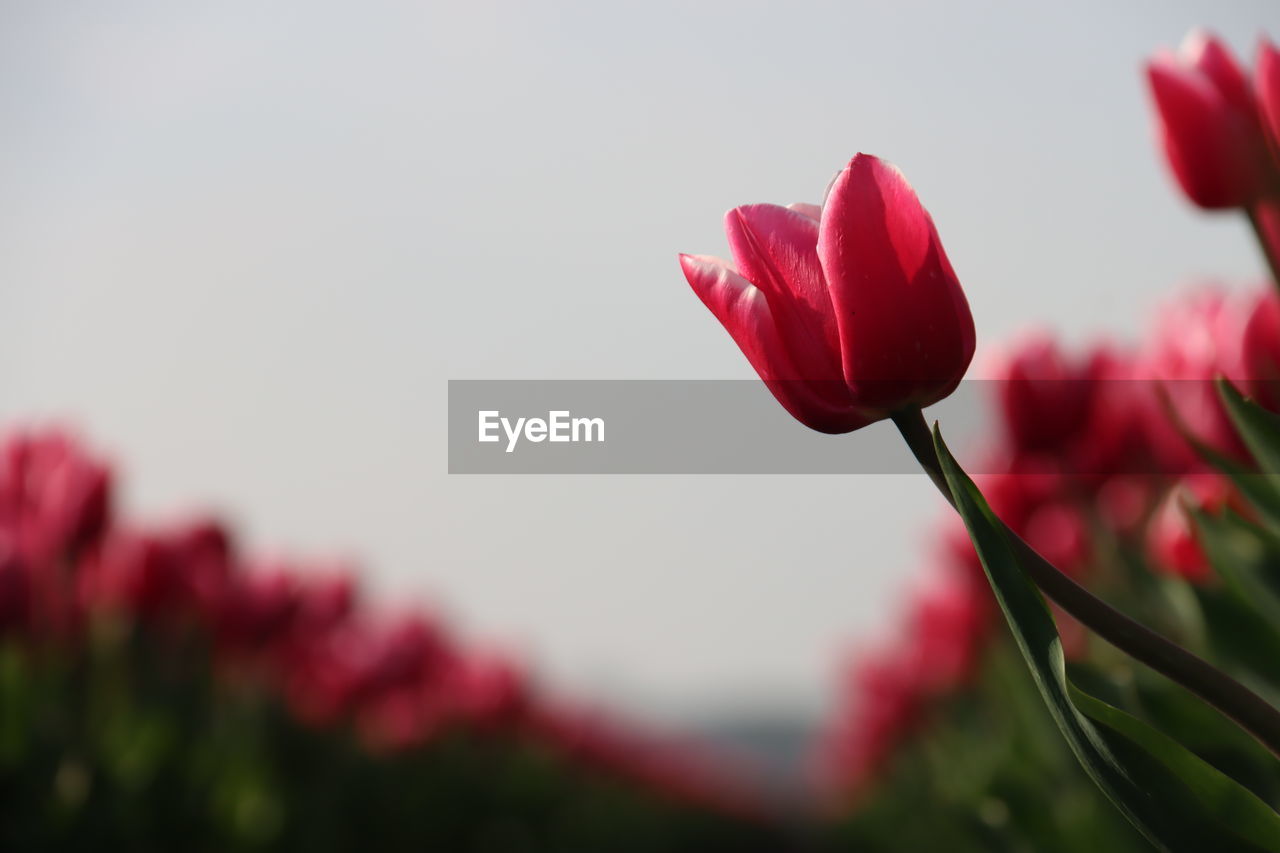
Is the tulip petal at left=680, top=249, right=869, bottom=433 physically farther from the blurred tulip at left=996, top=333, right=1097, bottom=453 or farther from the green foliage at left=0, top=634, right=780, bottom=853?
the green foliage at left=0, top=634, right=780, bottom=853

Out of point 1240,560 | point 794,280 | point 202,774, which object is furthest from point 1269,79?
point 202,774

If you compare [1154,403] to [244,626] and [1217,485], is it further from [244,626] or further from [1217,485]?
[244,626]

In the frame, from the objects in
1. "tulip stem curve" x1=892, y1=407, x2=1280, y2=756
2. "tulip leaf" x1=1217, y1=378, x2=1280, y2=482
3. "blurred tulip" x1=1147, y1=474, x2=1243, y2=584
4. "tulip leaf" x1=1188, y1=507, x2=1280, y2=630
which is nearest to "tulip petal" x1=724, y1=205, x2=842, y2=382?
"tulip stem curve" x1=892, y1=407, x2=1280, y2=756

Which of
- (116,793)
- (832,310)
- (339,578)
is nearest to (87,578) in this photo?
(116,793)

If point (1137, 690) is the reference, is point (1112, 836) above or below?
below

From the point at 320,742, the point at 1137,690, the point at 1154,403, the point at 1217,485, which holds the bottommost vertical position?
the point at 320,742

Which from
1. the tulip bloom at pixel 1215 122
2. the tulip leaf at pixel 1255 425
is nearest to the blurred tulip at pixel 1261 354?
the tulip bloom at pixel 1215 122

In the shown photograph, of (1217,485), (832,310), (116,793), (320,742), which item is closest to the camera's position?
(832,310)

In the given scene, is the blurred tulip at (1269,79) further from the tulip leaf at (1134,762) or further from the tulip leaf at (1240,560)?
the tulip leaf at (1134,762)
